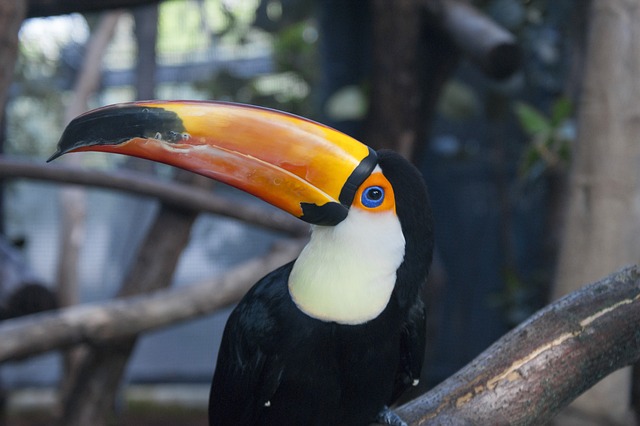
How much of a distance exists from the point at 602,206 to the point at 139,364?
9.09 feet

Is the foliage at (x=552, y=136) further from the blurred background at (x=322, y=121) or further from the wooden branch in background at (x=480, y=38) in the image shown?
the wooden branch in background at (x=480, y=38)

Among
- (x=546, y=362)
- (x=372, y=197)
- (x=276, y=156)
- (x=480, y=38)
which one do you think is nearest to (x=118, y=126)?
(x=276, y=156)

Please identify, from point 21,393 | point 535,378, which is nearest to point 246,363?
point 535,378

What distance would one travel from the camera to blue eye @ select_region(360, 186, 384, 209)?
115cm

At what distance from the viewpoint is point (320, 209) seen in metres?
1.14

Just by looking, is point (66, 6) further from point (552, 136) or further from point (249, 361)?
point (552, 136)

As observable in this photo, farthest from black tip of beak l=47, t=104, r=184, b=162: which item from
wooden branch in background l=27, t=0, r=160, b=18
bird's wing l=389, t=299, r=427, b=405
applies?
wooden branch in background l=27, t=0, r=160, b=18

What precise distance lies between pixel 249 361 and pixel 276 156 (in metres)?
0.38

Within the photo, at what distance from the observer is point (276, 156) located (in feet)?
3.74

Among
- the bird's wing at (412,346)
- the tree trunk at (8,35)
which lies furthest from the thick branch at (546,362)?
the tree trunk at (8,35)

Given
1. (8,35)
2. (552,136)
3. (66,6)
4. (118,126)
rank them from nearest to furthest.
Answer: (118,126) → (8,35) → (66,6) → (552,136)

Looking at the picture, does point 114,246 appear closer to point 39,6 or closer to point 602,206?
point 39,6

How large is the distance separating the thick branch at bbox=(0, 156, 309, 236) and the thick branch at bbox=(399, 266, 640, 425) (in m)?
1.46

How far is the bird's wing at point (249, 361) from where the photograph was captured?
1271mm
